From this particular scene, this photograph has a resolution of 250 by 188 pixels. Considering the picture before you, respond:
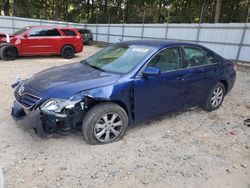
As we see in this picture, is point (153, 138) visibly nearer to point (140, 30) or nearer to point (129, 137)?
point (129, 137)

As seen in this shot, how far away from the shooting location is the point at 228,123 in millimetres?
4773

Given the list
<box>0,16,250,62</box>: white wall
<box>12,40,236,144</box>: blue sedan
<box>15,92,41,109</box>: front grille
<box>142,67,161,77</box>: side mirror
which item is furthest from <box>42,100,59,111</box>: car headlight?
<box>0,16,250,62</box>: white wall

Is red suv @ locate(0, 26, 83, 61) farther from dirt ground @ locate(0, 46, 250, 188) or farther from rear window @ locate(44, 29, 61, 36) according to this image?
dirt ground @ locate(0, 46, 250, 188)

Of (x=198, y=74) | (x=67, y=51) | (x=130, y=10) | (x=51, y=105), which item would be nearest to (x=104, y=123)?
(x=51, y=105)

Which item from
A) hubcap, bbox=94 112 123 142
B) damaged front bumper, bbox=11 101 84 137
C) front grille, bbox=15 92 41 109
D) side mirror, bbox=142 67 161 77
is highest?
side mirror, bbox=142 67 161 77

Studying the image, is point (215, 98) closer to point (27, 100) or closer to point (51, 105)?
point (51, 105)

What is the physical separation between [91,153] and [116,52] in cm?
194

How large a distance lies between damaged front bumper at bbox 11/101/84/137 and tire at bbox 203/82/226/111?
289 centimetres

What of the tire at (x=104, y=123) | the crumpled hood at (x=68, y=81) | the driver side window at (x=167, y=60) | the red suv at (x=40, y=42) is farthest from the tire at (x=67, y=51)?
the tire at (x=104, y=123)

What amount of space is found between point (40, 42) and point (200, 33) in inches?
328

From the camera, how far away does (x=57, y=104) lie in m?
3.31

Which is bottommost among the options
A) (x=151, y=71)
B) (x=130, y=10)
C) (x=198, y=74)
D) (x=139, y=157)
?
(x=139, y=157)

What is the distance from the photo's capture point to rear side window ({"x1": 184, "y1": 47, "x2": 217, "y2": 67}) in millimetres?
4548

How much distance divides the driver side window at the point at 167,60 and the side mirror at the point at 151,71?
0.15 metres
